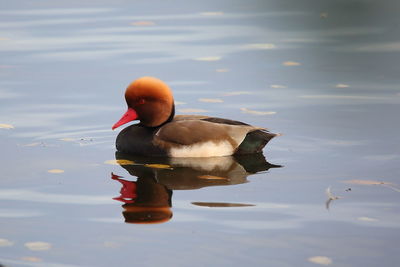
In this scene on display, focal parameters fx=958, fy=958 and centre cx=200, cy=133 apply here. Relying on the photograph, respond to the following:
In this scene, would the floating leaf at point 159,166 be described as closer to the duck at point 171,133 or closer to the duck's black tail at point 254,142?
the duck at point 171,133

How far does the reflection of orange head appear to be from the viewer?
7.22 metres

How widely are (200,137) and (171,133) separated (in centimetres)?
30

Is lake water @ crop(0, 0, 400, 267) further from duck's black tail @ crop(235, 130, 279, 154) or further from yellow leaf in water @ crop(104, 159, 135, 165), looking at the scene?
duck's black tail @ crop(235, 130, 279, 154)

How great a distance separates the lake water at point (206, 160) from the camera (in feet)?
21.9

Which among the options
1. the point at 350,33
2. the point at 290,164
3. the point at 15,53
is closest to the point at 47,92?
the point at 15,53

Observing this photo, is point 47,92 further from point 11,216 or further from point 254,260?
point 254,260

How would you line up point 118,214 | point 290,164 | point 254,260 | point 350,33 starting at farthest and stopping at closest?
1. point 350,33
2. point 290,164
3. point 118,214
4. point 254,260

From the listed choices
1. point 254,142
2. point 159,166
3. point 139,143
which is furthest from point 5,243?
point 254,142

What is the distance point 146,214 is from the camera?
7391 millimetres

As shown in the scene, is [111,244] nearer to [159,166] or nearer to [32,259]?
[32,259]

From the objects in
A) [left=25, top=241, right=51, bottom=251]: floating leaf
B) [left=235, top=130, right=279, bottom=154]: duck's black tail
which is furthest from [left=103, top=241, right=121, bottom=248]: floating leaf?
[left=235, top=130, right=279, bottom=154]: duck's black tail

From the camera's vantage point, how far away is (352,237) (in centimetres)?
677

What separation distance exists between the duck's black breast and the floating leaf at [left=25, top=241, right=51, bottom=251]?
2.81 m

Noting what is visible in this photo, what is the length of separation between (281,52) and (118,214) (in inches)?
288
